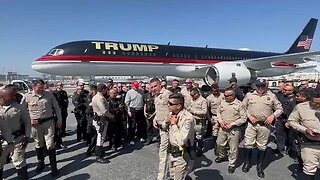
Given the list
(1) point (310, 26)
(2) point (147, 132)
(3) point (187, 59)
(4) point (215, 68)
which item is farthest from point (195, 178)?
(1) point (310, 26)

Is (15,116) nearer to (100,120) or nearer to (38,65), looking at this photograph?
(100,120)

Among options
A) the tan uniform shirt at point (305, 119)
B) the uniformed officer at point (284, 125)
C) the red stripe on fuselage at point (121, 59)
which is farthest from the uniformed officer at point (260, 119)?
the red stripe on fuselage at point (121, 59)

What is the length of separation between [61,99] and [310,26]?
2719 cm

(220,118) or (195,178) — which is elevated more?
(220,118)

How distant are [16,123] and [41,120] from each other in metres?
1.07

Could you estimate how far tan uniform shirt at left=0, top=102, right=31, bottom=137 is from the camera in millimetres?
4414

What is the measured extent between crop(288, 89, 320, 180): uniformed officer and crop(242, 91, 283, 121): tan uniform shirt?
1.18m

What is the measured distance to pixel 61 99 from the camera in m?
8.43

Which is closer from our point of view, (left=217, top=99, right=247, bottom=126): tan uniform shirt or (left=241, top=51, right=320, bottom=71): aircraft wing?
(left=217, top=99, right=247, bottom=126): tan uniform shirt

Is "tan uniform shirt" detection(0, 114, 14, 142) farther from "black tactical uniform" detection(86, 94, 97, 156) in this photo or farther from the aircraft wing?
the aircraft wing

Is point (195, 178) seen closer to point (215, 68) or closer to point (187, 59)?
point (215, 68)

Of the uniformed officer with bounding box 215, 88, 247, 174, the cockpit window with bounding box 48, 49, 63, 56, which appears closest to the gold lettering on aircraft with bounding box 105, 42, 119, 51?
the cockpit window with bounding box 48, 49, 63, 56

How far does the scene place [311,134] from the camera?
166 inches

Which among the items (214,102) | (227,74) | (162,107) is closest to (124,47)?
(227,74)
